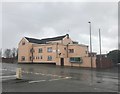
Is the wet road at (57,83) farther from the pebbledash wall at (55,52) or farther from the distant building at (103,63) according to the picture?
the pebbledash wall at (55,52)

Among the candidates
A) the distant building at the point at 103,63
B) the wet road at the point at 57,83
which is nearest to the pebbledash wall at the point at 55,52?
the distant building at the point at 103,63

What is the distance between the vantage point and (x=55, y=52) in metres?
57.3

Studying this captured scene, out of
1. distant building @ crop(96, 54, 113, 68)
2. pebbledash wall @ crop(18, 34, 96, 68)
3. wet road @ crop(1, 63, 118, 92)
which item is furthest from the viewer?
pebbledash wall @ crop(18, 34, 96, 68)

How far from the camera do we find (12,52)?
11969cm

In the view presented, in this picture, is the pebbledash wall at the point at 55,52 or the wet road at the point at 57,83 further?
the pebbledash wall at the point at 55,52

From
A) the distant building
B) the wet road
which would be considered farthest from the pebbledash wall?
the wet road

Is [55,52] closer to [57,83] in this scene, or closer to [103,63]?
[103,63]

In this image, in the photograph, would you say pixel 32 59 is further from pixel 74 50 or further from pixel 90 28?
pixel 90 28

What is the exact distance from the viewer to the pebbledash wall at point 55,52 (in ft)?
173

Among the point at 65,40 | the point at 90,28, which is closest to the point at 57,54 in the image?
the point at 65,40

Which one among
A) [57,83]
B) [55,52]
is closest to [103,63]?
[55,52]

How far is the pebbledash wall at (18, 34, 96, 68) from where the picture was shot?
52.6 meters

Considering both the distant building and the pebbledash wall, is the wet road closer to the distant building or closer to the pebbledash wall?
the distant building

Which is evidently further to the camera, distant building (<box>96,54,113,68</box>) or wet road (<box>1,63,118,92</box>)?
distant building (<box>96,54,113,68</box>)
